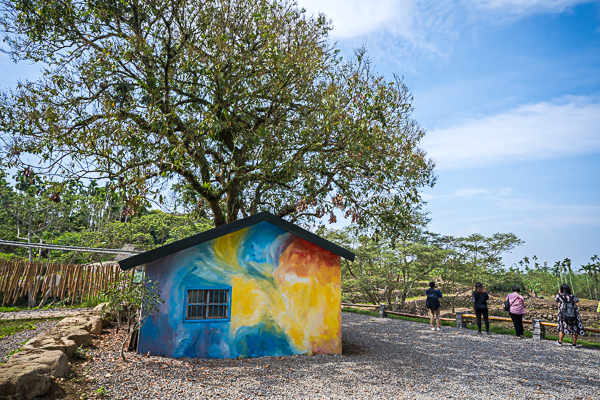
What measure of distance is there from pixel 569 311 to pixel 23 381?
42.0 ft

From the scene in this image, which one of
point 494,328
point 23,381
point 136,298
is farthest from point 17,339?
point 494,328

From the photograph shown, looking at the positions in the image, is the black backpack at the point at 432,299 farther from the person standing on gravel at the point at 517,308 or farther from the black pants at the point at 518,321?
A: the black pants at the point at 518,321

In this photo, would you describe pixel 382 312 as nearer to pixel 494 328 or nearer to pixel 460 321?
pixel 460 321

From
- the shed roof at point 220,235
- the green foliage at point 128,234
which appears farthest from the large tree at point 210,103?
the green foliage at point 128,234

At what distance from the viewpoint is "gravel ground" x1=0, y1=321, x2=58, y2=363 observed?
7586mm

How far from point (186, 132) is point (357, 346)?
748cm

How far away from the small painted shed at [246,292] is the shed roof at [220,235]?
0.8 inches

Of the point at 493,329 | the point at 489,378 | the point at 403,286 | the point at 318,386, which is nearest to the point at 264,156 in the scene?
the point at 318,386

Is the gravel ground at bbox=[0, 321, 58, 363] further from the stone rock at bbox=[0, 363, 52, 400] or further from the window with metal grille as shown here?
the window with metal grille

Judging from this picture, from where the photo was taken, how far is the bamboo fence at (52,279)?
499 inches

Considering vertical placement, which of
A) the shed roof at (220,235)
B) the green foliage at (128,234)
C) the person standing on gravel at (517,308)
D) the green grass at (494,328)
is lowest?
the green grass at (494,328)

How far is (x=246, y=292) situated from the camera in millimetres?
8656

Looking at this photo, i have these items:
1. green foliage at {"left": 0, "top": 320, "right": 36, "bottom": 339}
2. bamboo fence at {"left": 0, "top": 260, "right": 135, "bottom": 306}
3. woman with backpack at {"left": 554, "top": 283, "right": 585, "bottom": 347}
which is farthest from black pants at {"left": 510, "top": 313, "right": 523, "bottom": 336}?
green foliage at {"left": 0, "top": 320, "right": 36, "bottom": 339}

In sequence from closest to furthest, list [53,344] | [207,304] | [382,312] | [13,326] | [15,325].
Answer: [53,344] → [207,304] → [13,326] → [15,325] → [382,312]
